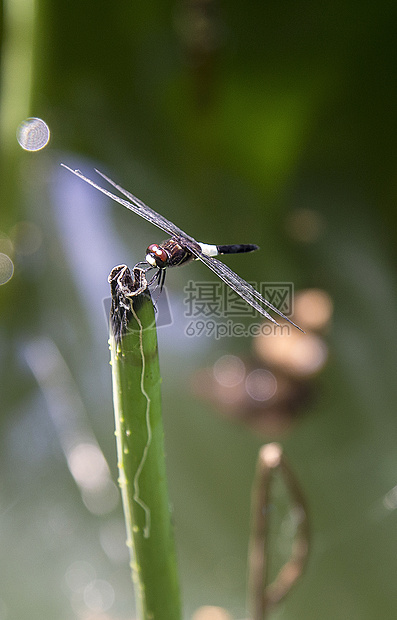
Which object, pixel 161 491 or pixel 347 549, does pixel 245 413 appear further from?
pixel 161 491

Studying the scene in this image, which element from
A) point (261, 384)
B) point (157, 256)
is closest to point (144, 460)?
point (157, 256)

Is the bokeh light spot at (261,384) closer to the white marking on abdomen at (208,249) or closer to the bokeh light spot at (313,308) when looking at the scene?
the bokeh light spot at (313,308)

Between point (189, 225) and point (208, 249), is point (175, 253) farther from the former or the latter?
point (189, 225)

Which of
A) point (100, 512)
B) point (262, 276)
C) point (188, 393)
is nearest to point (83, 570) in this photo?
point (100, 512)

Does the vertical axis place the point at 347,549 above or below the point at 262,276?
below

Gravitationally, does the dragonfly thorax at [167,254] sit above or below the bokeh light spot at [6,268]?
below

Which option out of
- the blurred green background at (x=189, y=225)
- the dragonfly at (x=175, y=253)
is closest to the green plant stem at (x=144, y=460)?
the dragonfly at (x=175, y=253)
